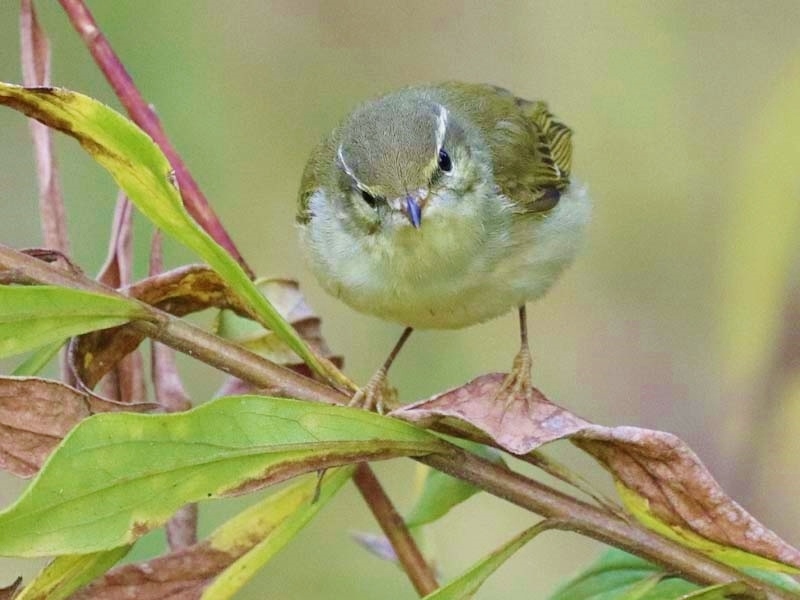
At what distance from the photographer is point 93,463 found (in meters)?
1.19

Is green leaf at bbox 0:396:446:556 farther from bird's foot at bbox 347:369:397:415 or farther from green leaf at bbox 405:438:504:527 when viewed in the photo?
bird's foot at bbox 347:369:397:415

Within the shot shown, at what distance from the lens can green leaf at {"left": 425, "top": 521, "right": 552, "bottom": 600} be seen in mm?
1356

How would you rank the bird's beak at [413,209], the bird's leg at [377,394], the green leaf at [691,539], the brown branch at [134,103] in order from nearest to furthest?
the green leaf at [691,539] → the brown branch at [134,103] → the bird's leg at [377,394] → the bird's beak at [413,209]

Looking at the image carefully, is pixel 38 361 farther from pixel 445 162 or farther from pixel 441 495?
pixel 445 162

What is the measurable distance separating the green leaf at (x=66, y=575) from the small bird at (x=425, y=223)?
0.71 metres

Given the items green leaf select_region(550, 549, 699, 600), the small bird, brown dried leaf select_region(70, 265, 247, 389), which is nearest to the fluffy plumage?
the small bird

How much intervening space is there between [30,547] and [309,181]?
148 centimetres

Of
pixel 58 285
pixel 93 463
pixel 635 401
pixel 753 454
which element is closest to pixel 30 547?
pixel 93 463

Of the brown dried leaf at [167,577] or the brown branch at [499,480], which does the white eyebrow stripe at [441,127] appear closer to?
the brown branch at [499,480]

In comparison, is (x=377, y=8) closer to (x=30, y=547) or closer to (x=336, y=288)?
(x=336, y=288)

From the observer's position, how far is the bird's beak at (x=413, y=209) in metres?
2.12

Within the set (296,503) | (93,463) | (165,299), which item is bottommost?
(296,503)

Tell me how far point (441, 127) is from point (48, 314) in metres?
1.13

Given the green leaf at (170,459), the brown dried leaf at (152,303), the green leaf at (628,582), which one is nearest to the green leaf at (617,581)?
the green leaf at (628,582)
